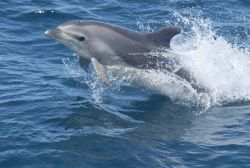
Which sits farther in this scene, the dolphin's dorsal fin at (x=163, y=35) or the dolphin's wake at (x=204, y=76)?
the dolphin's wake at (x=204, y=76)

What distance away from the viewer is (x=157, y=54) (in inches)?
526

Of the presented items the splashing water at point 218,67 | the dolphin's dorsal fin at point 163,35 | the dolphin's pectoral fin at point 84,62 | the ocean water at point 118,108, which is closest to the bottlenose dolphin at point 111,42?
the dolphin's dorsal fin at point 163,35

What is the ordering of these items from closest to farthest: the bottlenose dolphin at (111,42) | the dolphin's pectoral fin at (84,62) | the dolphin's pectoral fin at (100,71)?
the dolphin's pectoral fin at (100,71)
the bottlenose dolphin at (111,42)
the dolphin's pectoral fin at (84,62)

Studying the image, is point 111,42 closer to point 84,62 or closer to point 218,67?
point 84,62

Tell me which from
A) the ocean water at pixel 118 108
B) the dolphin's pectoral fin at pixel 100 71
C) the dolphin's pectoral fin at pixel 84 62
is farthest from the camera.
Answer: the dolphin's pectoral fin at pixel 84 62

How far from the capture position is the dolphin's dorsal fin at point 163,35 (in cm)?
1311

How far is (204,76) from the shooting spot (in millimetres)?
14133

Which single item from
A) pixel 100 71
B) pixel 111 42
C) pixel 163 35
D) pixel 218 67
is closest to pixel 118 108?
pixel 100 71

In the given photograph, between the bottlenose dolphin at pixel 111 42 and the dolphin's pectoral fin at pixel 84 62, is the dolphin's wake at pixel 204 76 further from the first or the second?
the dolphin's pectoral fin at pixel 84 62

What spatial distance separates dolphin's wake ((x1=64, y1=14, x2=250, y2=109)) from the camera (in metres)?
13.5

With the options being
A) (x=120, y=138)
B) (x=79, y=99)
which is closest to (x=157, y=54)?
(x=79, y=99)

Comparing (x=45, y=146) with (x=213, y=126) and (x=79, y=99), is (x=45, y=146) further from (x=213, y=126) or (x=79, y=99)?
(x=213, y=126)

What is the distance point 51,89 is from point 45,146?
3297mm

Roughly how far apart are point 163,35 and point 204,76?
1.70 meters
